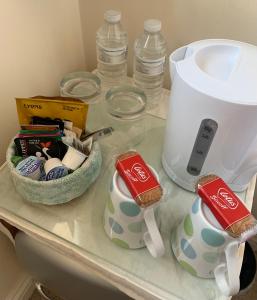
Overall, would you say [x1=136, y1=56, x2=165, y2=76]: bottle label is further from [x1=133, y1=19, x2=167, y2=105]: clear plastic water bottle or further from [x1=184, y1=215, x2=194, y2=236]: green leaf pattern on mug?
[x1=184, y1=215, x2=194, y2=236]: green leaf pattern on mug

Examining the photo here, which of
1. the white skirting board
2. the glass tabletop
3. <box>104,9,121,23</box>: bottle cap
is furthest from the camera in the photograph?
the white skirting board

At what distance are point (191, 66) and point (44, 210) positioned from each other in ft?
1.40

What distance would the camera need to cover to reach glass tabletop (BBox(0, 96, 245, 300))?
0.56 m

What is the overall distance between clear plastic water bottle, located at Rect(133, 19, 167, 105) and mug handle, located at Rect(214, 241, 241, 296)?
49 cm

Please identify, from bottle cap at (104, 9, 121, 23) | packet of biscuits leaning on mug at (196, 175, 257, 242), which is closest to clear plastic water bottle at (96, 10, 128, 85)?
bottle cap at (104, 9, 121, 23)

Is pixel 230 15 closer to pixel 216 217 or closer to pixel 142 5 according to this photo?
pixel 142 5

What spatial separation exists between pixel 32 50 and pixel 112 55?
206 millimetres

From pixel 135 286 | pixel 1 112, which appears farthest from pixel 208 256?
pixel 1 112

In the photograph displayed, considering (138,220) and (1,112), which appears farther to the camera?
(1,112)

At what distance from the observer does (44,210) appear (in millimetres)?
662

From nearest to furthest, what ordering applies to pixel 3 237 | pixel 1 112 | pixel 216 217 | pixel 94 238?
pixel 216 217 → pixel 94 238 → pixel 1 112 → pixel 3 237

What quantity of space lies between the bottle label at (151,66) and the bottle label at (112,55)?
48 mm

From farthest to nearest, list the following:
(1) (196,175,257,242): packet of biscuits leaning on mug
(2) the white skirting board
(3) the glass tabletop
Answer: (2) the white skirting board < (3) the glass tabletop < (1) (196,175,257,242): packet of biscuits leaning on mug

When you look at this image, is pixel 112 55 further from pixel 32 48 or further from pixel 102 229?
pixel 102 229
